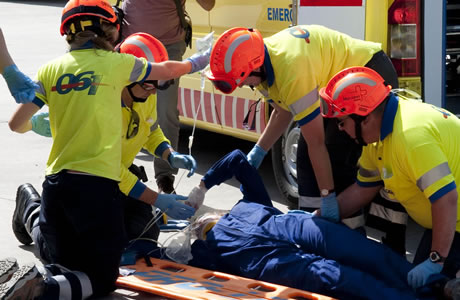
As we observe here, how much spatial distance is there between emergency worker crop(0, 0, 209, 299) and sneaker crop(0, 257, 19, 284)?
0.54ft

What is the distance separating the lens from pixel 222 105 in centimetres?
660

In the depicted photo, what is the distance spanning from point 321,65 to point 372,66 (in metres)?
0.35

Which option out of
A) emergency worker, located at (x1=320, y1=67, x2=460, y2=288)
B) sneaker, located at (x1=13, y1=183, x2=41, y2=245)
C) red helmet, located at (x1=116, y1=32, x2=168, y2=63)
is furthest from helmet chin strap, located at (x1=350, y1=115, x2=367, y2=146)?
sneaker, located at (x1=13, y1=183, x2=41, y2=245)

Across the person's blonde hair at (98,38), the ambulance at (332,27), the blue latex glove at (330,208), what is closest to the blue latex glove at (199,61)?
the person's blonde hair at (98,38)

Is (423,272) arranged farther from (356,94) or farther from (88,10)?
(88,10)

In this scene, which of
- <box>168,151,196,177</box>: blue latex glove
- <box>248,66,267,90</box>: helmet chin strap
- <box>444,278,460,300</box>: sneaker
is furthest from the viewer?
<box>168,151,196,177</box>: blue latex glove

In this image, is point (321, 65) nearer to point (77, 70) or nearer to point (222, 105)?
point (77, 70)

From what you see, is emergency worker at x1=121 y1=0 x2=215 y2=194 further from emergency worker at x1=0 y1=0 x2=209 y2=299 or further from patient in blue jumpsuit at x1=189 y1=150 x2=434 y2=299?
emergency worker at x1=0 y1=0 x2=209 y2=299

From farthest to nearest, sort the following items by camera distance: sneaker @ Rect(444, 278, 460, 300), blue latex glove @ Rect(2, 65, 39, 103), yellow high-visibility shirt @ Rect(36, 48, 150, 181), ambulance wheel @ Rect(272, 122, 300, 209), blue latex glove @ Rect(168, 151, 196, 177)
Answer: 1. ambulance wheel @ Rect(272, 122, 300, 209)
2. blue latex glove @ Rect(168, 151, 196, 177)
3. yellow high-visibility shirt @ Rect(36, 48, 150, 181)
4. blue latex glove @ Rect(2, 65, 39, 103)
5. sneaker @ Rect(444, 278, 460, 300)

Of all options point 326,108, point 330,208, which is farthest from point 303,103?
point 330,208

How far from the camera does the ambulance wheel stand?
6.02m

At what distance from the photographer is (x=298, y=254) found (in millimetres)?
4418

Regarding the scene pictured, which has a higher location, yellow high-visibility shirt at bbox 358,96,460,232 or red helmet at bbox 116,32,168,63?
red helmet at bbox 116,32,168,63

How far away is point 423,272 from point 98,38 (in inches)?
76.9
